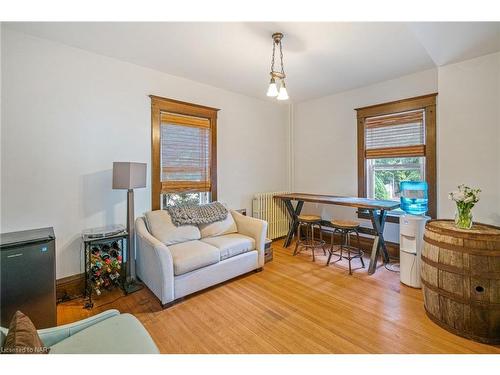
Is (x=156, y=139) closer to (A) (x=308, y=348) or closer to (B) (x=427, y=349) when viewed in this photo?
(A) (x=308, y=348)

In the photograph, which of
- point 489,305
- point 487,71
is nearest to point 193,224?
point 489,305

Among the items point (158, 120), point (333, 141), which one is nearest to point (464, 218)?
point (333, 141)

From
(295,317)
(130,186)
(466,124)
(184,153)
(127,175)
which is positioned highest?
(466,124)

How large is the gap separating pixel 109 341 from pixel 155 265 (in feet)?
3.67

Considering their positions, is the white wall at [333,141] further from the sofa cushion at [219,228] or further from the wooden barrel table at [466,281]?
the sofa cushion at [219,228]

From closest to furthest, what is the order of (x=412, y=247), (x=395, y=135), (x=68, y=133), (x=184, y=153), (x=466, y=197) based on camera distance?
(x=466, y=197)
(x=68, y=133)
(x=412, y=247)
(x=184, y=153)
(x=395, y=135)

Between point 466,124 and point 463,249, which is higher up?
point 466,124

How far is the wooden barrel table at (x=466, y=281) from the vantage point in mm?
1738

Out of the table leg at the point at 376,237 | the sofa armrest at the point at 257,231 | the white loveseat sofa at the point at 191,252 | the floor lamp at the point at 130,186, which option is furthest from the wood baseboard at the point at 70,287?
the table leg at the point at 376,237

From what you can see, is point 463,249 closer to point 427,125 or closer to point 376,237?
point 376,237

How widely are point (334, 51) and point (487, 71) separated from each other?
1.43 m

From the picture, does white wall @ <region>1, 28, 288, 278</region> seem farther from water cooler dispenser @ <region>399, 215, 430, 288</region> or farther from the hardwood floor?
water cooler dispenser @ <region>399, 215, 430, 288</region>

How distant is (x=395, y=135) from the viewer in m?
3.47

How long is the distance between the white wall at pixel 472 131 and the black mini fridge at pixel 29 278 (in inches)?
150
